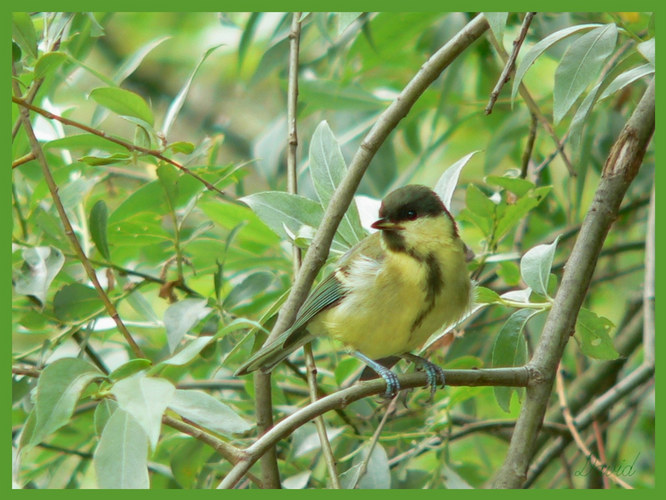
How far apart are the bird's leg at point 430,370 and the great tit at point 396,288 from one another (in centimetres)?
1

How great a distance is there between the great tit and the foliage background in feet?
0.39

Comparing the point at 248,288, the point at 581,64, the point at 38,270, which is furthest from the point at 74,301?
the point at 581,64

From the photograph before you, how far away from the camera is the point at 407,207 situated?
235 cm

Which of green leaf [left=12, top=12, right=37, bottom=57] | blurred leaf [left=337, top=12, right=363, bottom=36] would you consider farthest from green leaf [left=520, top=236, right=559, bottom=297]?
green leaf [left=12, top=12, right=37, bottom=57]

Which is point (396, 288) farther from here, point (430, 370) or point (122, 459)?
point (122, 459)

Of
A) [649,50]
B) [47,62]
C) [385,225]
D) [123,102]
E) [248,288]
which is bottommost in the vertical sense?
[248,288]

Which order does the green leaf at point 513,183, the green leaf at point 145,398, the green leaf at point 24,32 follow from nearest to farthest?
the green leaf at point 145,398 → the green leaf at point 24,32 → the green leaf at point 513,183

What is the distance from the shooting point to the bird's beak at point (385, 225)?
7.55 feet

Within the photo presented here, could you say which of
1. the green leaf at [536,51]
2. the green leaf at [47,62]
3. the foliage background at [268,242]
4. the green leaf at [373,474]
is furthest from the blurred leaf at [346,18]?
the green leaf at [373,474]

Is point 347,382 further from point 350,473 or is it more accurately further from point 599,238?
point 599,238

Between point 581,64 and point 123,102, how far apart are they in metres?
1.12

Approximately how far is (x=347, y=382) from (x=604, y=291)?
1696 millimetres

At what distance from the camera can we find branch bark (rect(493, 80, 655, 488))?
1834 mm

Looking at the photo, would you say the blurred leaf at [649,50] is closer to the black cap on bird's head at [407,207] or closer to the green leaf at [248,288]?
the black cap on bird's head at [407,207]
